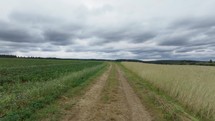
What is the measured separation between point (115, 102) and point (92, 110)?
204cm

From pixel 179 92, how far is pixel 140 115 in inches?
202

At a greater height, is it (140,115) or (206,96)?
(206,96)

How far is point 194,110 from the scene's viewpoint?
909cm

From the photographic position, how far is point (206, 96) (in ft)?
30.1

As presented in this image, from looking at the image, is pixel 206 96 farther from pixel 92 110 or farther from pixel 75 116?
pixel 75 116

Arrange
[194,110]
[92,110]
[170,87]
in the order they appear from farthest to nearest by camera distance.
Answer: [170,87] < [194,110] < [92,110]

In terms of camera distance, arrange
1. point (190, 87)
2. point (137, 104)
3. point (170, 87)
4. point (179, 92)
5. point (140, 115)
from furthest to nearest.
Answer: point (170, 87), point (179, 92), point (190, 87), point (137, 104), point (140, 115)

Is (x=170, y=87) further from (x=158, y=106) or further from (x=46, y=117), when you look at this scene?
(x=46, y=117)

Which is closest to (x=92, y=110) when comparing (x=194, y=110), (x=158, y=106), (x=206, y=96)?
(x=158, y=106)

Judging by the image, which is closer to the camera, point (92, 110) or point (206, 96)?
point (92, 110)

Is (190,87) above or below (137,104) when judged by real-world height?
above

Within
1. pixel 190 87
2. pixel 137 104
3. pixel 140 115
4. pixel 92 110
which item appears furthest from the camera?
pixel 190 87

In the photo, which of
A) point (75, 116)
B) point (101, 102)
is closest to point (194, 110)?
point (101, 102)

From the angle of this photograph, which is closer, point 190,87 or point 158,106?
point 158,106
